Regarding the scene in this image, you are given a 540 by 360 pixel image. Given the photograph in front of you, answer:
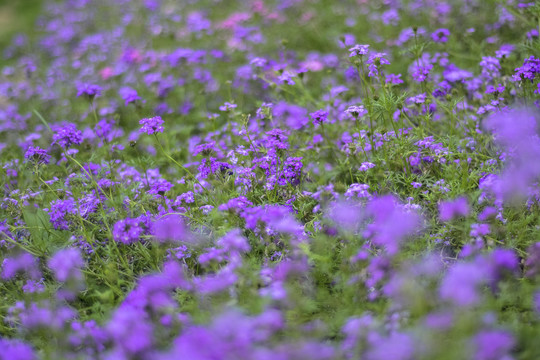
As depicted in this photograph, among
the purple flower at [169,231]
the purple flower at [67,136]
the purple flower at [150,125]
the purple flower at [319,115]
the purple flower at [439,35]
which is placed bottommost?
the purple flower at [169,231]

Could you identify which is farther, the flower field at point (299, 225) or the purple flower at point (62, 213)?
the purple flower at point (62, 213)

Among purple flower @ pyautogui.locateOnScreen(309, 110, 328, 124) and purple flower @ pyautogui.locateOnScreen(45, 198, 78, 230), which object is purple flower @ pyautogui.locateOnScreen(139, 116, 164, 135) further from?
purple flower @ pyautogui.locateOnScreen(309, 110, 328, 124)

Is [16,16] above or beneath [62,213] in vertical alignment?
above

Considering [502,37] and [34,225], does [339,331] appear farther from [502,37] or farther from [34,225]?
[502,37]

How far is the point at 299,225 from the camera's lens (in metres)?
3.08

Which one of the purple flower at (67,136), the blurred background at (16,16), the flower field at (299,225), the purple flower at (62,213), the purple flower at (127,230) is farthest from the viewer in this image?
the blurred background at (16,16)

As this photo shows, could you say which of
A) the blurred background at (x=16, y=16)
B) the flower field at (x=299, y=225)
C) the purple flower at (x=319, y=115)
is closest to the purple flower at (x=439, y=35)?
the flower field at (x=299, y=225)

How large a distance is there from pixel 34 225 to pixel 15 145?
2099mm

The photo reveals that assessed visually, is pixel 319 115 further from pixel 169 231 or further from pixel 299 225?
pixel 169 231

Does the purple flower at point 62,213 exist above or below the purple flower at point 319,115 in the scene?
below

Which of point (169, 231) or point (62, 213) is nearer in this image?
point (169, 231)

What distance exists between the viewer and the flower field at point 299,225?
2.09 meters

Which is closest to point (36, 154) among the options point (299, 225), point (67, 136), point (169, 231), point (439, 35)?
point (67, 136)

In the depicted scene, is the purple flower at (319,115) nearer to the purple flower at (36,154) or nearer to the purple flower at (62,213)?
the purple flower at (62,213)
